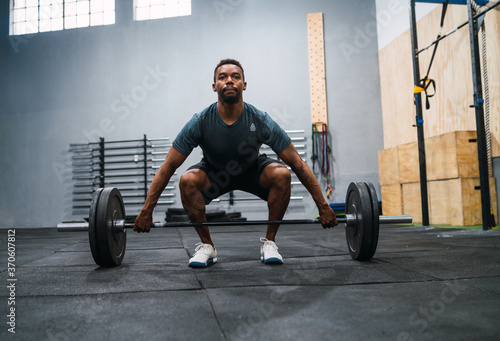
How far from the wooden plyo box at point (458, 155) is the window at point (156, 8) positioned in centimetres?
436

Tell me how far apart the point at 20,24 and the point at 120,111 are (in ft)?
→ 7.94

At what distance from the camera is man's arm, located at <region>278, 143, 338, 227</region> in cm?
166

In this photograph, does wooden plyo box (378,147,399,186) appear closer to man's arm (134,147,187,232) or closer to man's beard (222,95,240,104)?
man's beard (222,95,240,104)

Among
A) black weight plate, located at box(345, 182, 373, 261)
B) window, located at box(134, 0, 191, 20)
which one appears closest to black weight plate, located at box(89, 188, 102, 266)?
black weight plate, located at box(345, 182, 373, 261)

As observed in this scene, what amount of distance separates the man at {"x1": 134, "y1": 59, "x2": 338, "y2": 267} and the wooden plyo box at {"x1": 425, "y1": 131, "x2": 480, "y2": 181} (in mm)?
2505

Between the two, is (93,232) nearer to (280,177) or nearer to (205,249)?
(205,249)

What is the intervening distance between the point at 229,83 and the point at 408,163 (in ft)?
10.8

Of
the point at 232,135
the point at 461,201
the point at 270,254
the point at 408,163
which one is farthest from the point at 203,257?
the point at 408,163

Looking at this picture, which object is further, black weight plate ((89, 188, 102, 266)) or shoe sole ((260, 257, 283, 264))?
shoe sole ((260, 257, 283, 264))

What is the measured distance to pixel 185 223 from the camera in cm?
174

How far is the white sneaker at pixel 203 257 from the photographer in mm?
1729

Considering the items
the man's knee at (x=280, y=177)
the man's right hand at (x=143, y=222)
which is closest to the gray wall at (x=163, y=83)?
the man's knee at (x=280, y=177)

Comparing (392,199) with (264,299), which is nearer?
(264,299)

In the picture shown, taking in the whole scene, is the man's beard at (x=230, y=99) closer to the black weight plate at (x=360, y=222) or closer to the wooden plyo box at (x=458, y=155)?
the black weight plate at (x=360, y=222)
